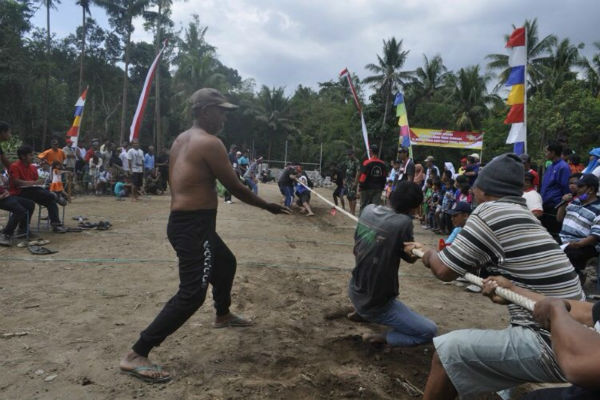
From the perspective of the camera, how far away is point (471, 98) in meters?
34.1

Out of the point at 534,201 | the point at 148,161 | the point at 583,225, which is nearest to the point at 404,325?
the point at 583,225

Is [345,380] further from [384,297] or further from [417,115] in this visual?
[417,115]

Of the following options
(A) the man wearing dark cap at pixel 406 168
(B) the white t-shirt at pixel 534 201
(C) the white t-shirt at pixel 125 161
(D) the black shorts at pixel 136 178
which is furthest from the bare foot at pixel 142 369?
(C) the white t-shirt at pixel 125 161

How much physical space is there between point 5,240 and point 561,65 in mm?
33559

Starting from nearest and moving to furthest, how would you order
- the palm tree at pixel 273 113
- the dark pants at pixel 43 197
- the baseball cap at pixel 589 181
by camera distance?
the baseball cap at pixel 589 181 → the dark pants at pixel 43 197 → the palm tree at pixel 273 113

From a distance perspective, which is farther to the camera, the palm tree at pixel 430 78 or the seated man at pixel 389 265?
the palm tree at pixel 430 78

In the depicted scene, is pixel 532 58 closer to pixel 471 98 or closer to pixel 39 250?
pixel 471 98

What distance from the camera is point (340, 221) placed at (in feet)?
35.5

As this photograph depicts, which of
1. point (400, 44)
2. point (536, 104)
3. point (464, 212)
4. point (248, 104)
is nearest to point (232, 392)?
point (464, 212)

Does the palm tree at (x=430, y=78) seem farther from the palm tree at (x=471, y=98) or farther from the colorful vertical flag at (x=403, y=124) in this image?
the colorful vertical flag at (x=403, y=124)

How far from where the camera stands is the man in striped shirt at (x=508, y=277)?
1.90 meters

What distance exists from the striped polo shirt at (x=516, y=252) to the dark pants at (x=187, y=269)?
167cm

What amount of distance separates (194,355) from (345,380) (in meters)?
1.13

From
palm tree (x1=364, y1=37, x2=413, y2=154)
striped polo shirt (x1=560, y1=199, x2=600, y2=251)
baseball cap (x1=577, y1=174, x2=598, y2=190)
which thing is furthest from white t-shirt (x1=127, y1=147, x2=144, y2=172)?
palm tree (x1=364, y1=37, x2=413, y2=154)
